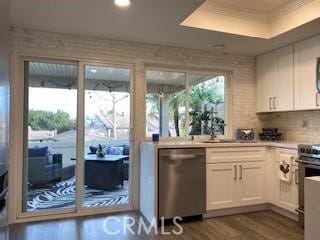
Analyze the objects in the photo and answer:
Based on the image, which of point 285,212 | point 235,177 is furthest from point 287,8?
point 285,212

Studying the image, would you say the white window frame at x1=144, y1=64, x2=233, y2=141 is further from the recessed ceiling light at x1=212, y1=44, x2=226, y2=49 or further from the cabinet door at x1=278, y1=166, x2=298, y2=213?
the cabinet door at x1=278, y1=166, x2=298, y2=213

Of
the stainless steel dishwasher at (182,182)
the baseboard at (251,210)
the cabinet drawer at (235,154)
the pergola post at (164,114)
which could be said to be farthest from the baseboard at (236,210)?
the pergola post at (164,114)

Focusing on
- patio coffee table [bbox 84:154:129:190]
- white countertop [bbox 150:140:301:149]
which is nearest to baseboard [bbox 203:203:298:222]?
white countertop [bbox 150:140:301:149]

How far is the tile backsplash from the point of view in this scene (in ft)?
11.7

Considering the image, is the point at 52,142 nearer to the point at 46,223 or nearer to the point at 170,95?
the point at 46,223

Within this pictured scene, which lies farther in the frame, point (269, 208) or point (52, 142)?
point (269, 208)

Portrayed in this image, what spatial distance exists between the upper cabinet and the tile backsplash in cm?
30

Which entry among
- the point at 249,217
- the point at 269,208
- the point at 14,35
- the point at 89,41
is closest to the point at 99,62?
the point at 89,41

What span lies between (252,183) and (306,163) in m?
0.81

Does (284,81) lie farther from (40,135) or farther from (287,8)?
(40,135)

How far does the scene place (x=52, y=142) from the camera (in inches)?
131

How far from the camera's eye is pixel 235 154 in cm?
342

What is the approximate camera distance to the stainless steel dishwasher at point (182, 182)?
3029 mm

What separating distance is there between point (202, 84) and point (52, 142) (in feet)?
7.79
